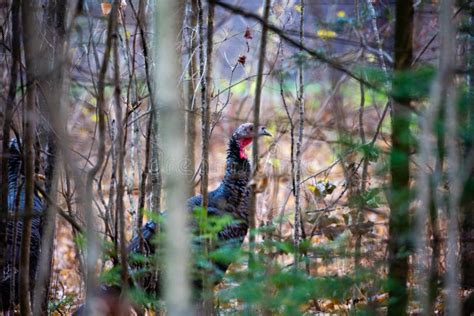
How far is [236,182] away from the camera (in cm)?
607

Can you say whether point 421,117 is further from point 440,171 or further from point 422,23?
point 422,23

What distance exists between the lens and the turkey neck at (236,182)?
19.6 feet

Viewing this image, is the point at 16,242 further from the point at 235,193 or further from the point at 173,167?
the point at 173,167

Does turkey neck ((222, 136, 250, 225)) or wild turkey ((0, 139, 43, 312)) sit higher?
turkey neck ((222, 136, 250, 225))

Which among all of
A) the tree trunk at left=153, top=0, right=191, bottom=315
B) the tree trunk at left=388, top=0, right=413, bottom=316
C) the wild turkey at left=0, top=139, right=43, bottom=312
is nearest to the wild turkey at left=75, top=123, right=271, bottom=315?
the wild turkey at left=0, top=139, right=43, bottom=312

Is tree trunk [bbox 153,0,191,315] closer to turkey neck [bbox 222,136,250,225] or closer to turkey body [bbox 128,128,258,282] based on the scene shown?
turkey body [bbox 128,128,258,282]

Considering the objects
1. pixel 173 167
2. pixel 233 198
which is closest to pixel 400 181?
pixel 173 167

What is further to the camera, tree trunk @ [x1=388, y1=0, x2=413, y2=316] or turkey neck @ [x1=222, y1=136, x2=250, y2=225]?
turkey neck @ [x1=222, y1=136, x2=250, y2=225]

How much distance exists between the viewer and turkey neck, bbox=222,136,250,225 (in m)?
5.96

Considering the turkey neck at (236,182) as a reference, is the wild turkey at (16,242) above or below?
below

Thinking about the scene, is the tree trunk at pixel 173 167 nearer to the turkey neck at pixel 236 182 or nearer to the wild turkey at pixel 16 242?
the wild turkey at pixel 16 242

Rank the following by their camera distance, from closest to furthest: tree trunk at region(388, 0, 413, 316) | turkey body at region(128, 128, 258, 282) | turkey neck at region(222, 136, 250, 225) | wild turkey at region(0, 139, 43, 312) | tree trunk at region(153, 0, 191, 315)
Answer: tree trunk at region(153, 0, 191, 315)
tree trunk at region(388, 0, 413, 316)
wild turkey at region(0, 139, 43, 312)
turkey body at region(128, 128, 258, 282)
turkey neck at region(222, 136, 250, 225)

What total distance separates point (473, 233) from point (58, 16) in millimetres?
2607

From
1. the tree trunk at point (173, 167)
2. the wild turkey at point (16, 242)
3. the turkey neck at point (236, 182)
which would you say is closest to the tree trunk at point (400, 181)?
the tree trunk at point (173, 167)
